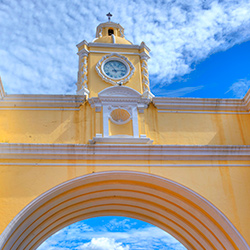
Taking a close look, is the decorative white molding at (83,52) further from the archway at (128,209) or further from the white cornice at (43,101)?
the archway at (128,209)

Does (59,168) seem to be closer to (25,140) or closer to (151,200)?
(25,140)

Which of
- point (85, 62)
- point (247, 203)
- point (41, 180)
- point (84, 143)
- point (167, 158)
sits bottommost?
point (247, 203)

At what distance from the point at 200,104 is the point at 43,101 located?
169 inches

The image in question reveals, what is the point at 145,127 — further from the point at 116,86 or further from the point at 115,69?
the point at 115,69

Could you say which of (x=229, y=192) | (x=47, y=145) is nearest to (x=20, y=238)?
(x=47, y=145)

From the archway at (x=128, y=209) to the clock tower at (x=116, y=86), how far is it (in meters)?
1.13

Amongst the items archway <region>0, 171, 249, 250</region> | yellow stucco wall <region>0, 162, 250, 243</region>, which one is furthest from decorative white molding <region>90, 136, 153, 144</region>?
archway <region>0, 171, 249, 250</region>

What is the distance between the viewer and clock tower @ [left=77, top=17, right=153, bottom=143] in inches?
330

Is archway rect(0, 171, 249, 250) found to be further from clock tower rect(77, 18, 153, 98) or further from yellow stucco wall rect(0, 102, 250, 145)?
clock tower rect(77, 18, 153, 98)

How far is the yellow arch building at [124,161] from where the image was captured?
735 centimetres

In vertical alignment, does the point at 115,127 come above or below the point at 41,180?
above

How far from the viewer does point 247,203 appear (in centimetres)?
754

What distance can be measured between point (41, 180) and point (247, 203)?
4.81m

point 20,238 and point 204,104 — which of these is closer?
point 20,238
